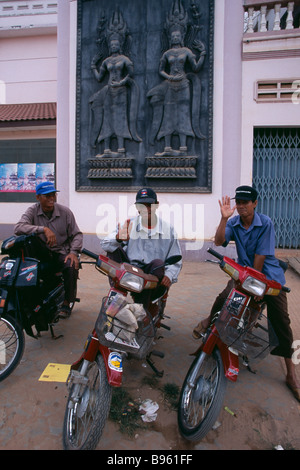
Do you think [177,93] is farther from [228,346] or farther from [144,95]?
[228,346]

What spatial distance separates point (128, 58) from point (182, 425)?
752 centimetres

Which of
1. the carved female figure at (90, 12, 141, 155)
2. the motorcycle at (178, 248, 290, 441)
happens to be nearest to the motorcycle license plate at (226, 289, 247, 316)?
the motorcycle at (178, 248, 290, 441)

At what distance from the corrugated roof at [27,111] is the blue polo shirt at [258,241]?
7506 mm

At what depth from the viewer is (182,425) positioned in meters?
2.07

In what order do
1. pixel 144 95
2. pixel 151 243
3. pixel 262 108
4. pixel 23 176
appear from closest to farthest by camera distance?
1. pixel 151 243
2. pixel 262 108
3. pixel 144 95
4. pixel 23 176

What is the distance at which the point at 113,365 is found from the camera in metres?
1.92

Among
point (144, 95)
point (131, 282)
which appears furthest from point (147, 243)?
point (144, 95)

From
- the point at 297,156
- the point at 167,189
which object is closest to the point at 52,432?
the point at 167,189

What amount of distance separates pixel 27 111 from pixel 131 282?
363 inches

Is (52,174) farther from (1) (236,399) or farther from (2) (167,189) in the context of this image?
(1) (236,399)

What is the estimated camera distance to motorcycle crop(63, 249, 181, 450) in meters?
1.85

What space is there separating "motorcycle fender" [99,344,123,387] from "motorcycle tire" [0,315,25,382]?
37.1 inches

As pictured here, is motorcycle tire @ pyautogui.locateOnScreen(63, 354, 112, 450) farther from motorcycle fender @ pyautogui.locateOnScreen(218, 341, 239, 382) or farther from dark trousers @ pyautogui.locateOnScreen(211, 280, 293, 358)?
dark trousers @ pyautogui.locateOnScreen(211, 280, 293, 358)
